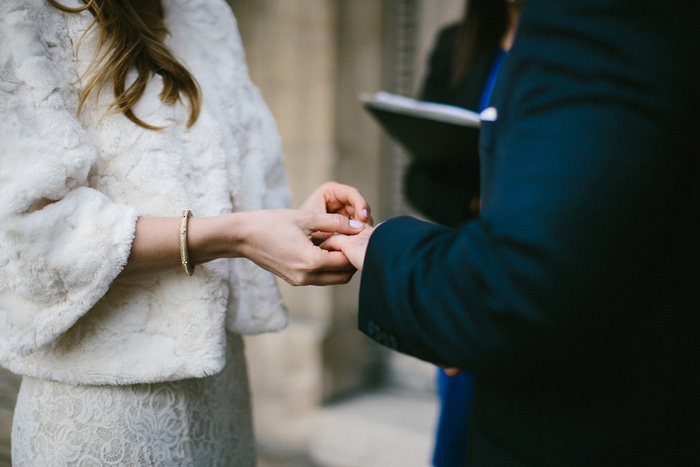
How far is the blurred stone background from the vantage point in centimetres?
262

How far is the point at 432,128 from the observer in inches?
56.9

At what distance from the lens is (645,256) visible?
1.97 ft

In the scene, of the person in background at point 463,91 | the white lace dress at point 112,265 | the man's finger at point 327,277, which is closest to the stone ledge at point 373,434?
the person in background at point 463,91

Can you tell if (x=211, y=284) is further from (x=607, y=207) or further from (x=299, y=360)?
(x=299, y=360)

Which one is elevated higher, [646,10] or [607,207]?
[646,10]

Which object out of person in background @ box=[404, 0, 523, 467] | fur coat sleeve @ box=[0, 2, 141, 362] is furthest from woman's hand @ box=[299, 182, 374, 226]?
person in background @ box=[404, 0, 523, 467]

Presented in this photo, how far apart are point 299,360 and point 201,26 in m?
1.91

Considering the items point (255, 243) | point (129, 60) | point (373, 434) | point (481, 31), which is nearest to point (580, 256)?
point (255, 243)

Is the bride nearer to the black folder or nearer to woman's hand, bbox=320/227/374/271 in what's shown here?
woman's hand, bbox=320/227/374/271

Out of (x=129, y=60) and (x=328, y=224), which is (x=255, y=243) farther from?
(x=129, y=60)

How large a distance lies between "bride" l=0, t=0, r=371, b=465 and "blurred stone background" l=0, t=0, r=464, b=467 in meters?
1.58

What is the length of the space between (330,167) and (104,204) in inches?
72.8

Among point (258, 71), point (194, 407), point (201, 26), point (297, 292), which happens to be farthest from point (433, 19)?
point (194, 407)

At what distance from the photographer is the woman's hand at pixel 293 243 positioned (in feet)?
2.96
